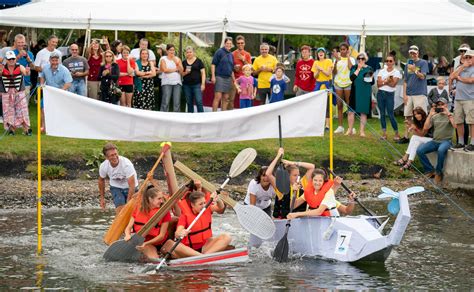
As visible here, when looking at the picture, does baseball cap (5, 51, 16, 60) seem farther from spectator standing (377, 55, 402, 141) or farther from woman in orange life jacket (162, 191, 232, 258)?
woman in orange life jacket (162, 191, 232, 258)

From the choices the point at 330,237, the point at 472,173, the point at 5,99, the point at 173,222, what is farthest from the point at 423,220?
the point at 5,99

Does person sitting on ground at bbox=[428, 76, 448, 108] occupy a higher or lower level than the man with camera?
higher

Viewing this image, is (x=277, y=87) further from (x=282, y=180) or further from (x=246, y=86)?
(x=282, y=180)

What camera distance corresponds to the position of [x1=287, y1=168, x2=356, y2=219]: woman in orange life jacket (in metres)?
15.5

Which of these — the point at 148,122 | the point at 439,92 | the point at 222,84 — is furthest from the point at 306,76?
the point at 148,122

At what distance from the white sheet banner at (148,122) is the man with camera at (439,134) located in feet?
22.3

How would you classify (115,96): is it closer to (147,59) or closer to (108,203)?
(147,59)

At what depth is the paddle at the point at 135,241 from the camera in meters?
14.9

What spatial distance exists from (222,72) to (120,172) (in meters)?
8.87

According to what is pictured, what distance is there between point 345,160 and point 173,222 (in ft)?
25.3

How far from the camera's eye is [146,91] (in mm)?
24844

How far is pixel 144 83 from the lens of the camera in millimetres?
24781

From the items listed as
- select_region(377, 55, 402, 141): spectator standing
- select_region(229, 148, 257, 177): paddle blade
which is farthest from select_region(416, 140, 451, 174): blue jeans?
select_region(229, 148, 257, 177): paddle blade

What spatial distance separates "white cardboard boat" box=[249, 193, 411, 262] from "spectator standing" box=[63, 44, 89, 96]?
29.3 ft
